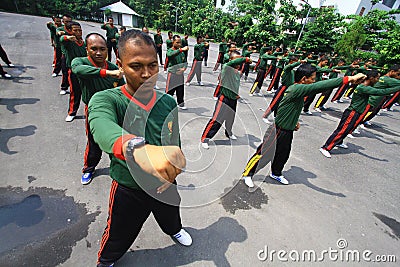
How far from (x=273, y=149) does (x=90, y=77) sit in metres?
2.91

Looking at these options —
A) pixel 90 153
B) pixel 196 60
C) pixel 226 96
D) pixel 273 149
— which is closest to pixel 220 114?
pixel 226 96

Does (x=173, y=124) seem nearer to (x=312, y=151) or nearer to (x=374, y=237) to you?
(x=374, y=237)

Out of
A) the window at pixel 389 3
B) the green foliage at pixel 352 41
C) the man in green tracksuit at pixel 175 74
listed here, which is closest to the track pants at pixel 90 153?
the man in green tracksuit at pixel 175 74

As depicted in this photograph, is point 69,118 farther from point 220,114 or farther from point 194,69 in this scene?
point 194,69

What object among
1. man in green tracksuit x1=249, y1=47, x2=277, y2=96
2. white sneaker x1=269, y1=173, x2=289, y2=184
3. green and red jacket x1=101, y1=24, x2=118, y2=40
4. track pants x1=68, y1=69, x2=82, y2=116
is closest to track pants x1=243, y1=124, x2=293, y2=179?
white sneaker x1=269, y1=173, x2=289, y2=184

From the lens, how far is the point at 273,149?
311 centimetres

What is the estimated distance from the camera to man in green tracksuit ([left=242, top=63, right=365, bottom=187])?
258cm

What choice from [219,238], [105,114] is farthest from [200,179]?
[105,114]

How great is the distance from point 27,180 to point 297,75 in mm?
4243

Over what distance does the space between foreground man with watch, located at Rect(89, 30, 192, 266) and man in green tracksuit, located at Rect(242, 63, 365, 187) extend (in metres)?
1.85

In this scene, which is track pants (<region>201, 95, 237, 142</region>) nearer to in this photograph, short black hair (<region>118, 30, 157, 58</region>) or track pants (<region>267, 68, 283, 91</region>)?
short black hair (<region>118, 30, 157, 58</region>)

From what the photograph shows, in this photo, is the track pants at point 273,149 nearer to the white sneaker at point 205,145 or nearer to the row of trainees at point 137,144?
the row of trainees at point 137,144

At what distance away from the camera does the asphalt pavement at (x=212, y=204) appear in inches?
84.0

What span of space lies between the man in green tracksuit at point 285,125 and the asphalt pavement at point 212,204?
1.10 ft
